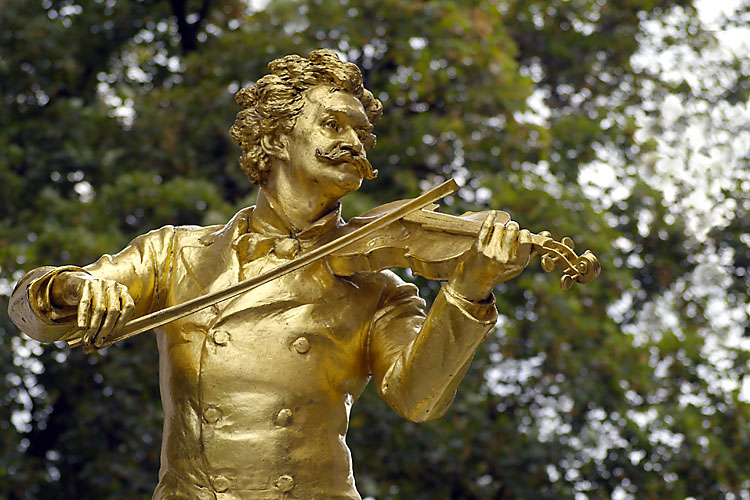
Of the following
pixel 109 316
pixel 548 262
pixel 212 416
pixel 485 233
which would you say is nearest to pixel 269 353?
pixel 212 416

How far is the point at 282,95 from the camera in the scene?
390 centimetres

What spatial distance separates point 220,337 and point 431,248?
→ 2.03 ft

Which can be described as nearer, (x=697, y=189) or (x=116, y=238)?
(x=116, y=238)

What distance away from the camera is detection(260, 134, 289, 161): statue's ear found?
12.7ft

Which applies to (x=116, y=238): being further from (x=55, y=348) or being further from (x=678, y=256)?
(x=678, y=256)

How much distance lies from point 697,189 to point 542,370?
2044mm

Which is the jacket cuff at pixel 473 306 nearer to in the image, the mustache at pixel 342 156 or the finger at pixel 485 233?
the finger at pixel 485 233

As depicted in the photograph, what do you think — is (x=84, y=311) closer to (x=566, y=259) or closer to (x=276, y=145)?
(x=276, y=145)

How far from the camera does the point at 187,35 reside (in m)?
9.61

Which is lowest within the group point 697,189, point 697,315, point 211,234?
point 697,315

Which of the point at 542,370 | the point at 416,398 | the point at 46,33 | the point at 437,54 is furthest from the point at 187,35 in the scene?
the point at 416,398

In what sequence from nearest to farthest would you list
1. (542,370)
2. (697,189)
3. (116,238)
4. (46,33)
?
(116,238) < (542,370) < (46,33) < (697,189)

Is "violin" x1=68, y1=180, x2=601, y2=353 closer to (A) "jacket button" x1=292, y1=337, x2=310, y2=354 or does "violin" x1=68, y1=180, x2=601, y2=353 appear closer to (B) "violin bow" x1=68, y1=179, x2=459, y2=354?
(B) "violin bow" x1=68, y1=179, x2=459, y2=354

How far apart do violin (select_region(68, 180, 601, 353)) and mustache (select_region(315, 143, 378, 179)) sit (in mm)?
132
